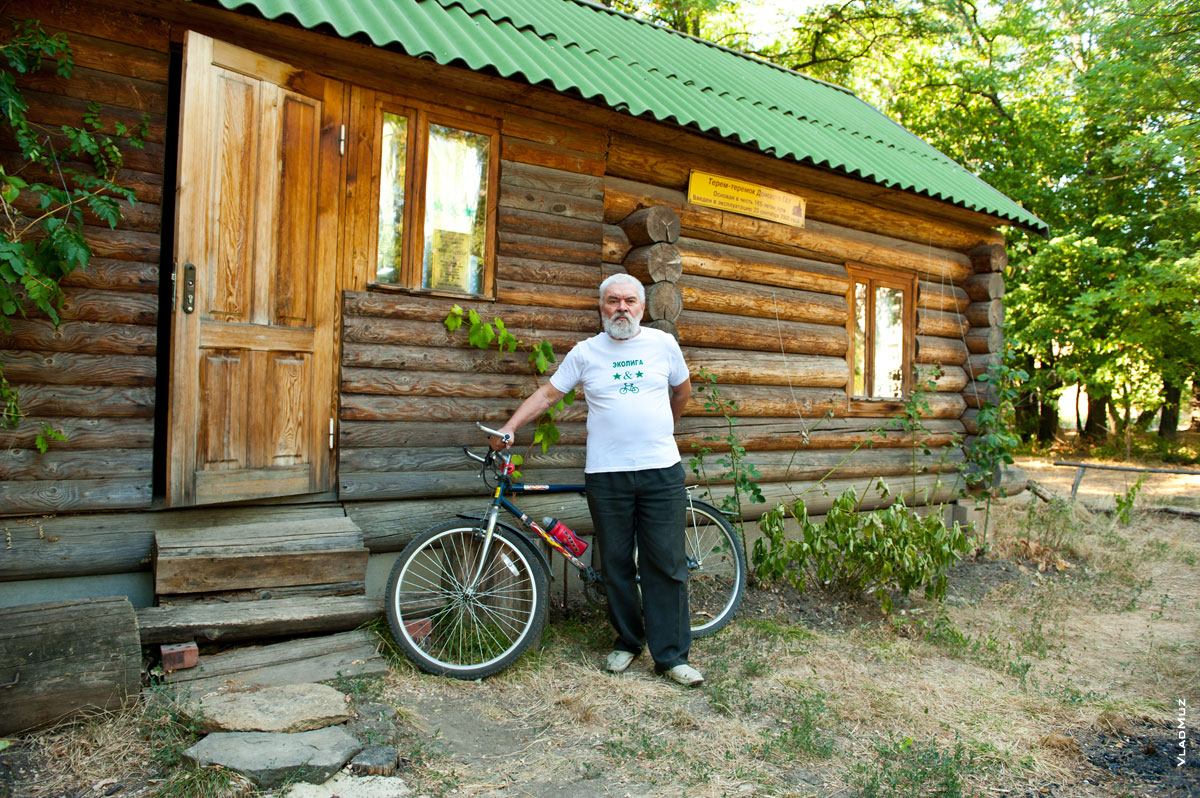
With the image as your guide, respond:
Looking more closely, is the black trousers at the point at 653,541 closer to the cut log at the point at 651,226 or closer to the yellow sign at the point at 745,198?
the cut log at the point at 651,226

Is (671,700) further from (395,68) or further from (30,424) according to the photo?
(395,68)

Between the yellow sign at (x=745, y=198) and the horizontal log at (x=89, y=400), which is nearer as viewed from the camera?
the horizontal log at (x=89, y=400)

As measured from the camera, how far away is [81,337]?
3863 mm

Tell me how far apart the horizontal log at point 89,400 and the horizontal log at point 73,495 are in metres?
0.34

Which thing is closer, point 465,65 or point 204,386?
point 204,386

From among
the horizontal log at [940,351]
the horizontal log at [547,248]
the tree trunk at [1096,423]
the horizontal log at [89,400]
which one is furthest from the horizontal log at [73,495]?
the tree trunk at [1096,423]

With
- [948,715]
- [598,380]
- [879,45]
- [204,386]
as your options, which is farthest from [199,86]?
[879,45]

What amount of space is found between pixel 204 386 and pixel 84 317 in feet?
Answer: 2.13

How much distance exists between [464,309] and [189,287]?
1.60 metres

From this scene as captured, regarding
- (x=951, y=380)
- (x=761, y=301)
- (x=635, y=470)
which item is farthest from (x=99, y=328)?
(x=951, y=380)

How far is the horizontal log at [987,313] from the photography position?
839 centimetres

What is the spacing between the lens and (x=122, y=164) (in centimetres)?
392

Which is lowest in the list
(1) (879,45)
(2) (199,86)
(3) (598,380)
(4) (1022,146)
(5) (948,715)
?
(5) (948,715)

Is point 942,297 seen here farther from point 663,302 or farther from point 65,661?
point 65,661
